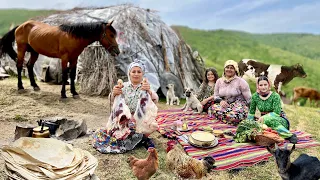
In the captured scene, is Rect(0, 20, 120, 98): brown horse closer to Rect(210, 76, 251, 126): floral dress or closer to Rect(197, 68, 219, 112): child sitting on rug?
Rect(197, 68, 219, 112): child sitting on rug

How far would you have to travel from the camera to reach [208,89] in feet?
21.6

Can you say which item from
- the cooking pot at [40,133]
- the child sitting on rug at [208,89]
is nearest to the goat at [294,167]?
the cooking pot at [40,133]

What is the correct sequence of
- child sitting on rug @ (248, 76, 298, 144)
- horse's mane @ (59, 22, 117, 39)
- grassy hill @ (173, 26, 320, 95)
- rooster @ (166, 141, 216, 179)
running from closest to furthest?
rooster @ (166, 141, 216, 179) < child sitting on rug @ (248, 76, 298, 144) < horse's mane @ (59, 22, 117, 39) < grassy hill @ (173, 26, 320, 95)

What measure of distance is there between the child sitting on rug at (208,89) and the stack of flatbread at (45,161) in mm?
3641

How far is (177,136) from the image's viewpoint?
5.02 meters

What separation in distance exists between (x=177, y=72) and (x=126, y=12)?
2692 mm

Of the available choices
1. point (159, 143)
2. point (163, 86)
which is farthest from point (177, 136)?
point (163, 86)

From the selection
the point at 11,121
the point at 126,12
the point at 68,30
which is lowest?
the point at 11,121

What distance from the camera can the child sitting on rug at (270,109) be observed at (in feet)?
15.9

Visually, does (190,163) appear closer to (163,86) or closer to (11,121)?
(11,121)

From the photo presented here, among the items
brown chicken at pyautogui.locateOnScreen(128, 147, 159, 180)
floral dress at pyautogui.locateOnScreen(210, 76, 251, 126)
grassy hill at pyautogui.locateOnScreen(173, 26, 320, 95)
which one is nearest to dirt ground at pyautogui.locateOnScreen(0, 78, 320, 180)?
brown chicken at pyautogui.locateOnScreen(128, 147, 159, 180)

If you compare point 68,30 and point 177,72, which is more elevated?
point 68,30

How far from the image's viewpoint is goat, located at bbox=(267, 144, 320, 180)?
9.56 feet

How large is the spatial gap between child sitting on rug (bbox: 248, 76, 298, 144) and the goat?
184cm
